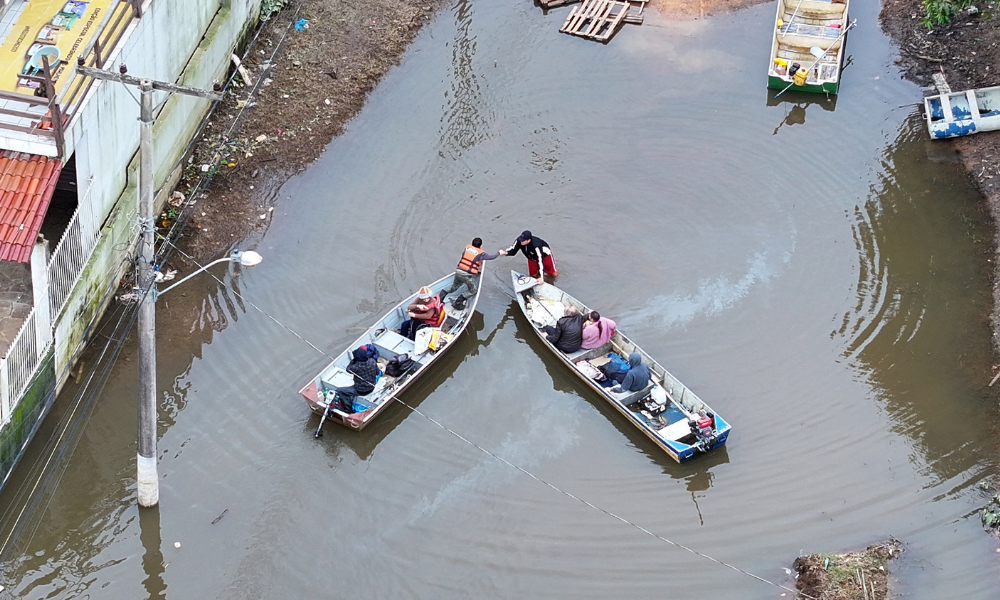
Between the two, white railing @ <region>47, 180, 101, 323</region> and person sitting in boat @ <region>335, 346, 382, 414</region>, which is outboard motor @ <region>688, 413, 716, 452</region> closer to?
person sitting in boat @ <region>335, 346, 382, 414</region>

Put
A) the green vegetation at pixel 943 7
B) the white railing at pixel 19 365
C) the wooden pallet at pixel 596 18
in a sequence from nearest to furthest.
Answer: the white railing at pixel 19 365
the green vegetation at pixel 943 7
the wooden pallet at pixel 596 18

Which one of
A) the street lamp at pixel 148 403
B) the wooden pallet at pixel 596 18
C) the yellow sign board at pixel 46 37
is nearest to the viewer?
the street lamp at pixel 148 403

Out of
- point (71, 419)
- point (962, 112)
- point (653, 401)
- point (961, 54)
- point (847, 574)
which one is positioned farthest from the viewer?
point (961, 54)

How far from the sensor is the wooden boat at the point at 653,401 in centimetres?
1833

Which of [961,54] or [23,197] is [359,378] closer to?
[23,197]

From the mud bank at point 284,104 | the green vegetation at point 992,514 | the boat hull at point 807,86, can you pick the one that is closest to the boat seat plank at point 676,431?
the green vegetation at point 992,514

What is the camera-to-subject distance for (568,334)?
2002cm

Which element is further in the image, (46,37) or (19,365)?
(46,37)

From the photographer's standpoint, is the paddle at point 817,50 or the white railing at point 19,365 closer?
the white railing at point 19,365

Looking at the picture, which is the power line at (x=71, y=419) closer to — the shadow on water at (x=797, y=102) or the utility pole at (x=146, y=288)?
the utility pole at (x=146, y=288)

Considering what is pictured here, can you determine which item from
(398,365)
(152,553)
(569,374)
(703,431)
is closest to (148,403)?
(152,553)

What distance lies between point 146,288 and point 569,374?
850 cm

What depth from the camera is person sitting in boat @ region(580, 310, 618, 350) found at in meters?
20.0

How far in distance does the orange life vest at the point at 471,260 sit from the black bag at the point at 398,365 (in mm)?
2559
